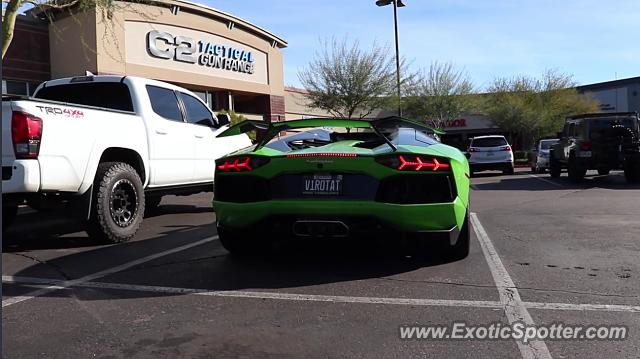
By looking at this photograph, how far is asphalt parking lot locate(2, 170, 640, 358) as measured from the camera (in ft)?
11.2

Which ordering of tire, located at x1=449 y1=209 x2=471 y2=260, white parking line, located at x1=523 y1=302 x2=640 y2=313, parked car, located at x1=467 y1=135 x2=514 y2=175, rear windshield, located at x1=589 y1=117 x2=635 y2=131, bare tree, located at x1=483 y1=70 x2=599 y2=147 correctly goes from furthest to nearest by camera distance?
bare tree, located at x1=483 y1=70 x2=599 y2=147 → parked car, located at x1=467 y1=135 x2=514 y2=175 → rear windshield, located at x1=589 y1=117 x2=635 y2=131 → tire, located at x1=449 y1=209 x2=471 y2=260 → white parking line, located at x1=523 y1=302 x2=640 y2=313

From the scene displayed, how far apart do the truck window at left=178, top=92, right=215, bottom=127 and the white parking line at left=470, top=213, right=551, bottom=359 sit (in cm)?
452

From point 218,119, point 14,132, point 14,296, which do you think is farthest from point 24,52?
Result: point 14,296

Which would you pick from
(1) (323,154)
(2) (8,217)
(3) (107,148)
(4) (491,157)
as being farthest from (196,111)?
(4) (491,157)

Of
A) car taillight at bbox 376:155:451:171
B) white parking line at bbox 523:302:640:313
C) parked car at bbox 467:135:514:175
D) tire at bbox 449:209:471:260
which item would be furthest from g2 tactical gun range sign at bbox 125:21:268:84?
white parking line at bbox 523:302:640:313

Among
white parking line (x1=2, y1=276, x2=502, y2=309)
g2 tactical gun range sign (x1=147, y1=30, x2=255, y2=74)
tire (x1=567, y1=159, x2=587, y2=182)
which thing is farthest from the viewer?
g2 tactical gun range sign (x1=147, y1=30, x2=255, y2=74)

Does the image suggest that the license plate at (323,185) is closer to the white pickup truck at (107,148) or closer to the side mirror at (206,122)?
the white pickup truck at (107,148)

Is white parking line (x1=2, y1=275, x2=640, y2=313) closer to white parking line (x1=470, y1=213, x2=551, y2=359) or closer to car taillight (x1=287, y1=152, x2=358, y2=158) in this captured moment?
white parking line (x1=470, y1=213, x2=551, y2=359)

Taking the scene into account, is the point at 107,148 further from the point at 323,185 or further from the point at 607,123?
the point at 607,123

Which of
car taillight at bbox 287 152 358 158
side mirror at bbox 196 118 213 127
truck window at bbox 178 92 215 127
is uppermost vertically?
truck window at bbox 178 92 215 127

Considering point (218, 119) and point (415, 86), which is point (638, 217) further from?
point (415, 86)

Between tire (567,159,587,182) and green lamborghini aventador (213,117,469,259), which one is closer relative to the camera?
green lamborghini aventador (213,117,469,259)

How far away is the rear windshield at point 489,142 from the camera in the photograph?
2086cm

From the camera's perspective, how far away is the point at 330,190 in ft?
16.2
